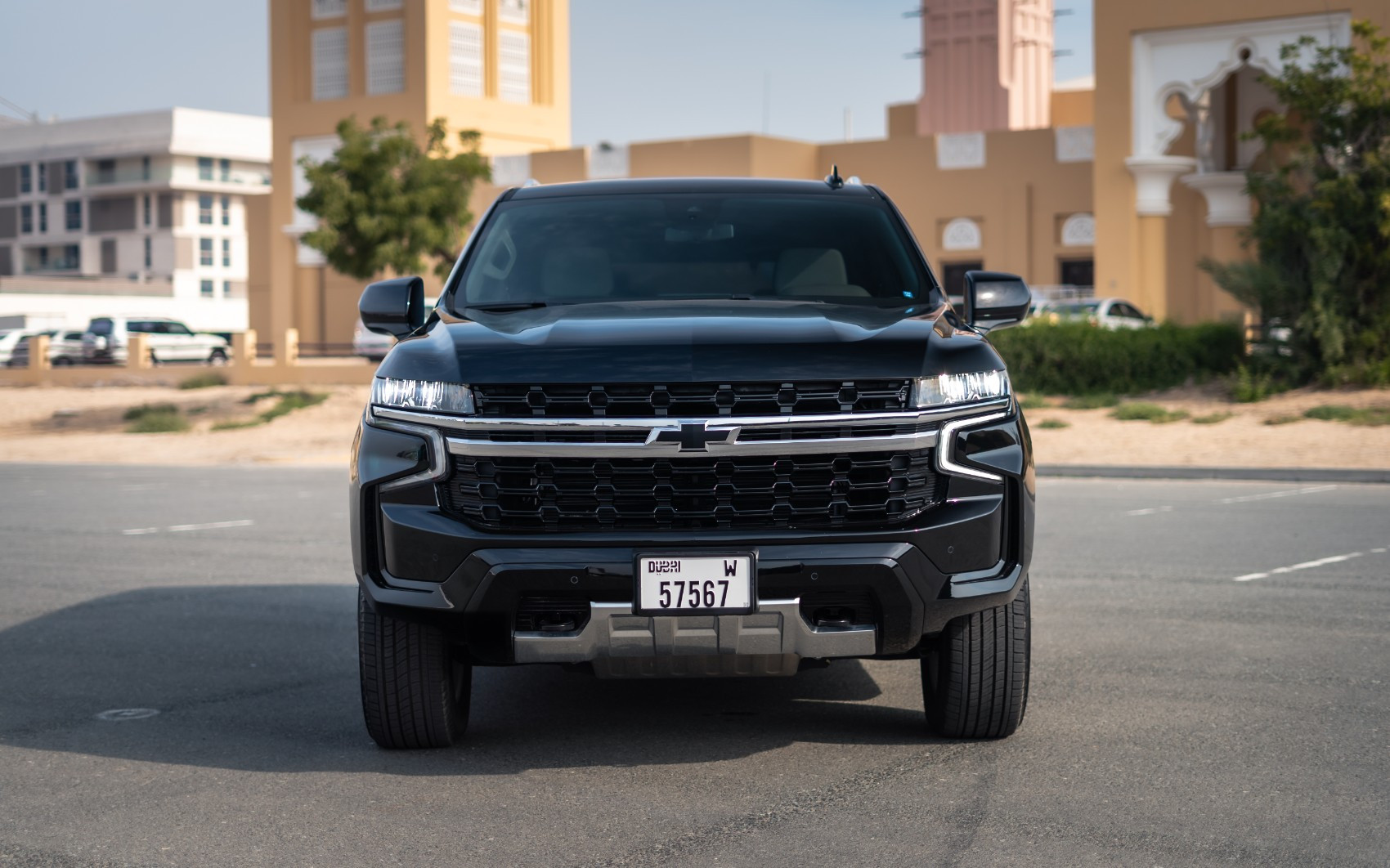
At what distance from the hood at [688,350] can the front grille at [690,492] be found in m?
0.25

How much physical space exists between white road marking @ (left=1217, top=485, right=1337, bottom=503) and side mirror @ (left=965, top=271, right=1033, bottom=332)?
33.1 ft

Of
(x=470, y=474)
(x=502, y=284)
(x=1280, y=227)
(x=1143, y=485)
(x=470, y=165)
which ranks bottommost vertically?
(x=1143, y=485)

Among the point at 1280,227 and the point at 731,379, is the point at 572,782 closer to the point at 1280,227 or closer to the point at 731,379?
the point at 731,379

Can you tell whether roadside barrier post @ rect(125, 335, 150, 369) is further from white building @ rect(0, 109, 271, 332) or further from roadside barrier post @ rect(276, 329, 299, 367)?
white building @ rect(0, 109, 271, 332)

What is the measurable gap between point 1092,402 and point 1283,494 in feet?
31.6

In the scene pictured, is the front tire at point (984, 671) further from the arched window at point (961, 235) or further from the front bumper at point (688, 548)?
the arched window at point (961, 235)

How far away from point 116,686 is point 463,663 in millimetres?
2094

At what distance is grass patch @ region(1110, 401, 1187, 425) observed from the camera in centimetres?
2380

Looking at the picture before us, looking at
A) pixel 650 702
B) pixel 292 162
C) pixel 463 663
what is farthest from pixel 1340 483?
pixel 292 162

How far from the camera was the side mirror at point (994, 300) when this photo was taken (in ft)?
19.6

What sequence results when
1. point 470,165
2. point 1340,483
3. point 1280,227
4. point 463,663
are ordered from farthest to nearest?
point 470,165 < point 1280,227 < point 1340,483 < point 463,663

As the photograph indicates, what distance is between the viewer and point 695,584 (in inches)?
187

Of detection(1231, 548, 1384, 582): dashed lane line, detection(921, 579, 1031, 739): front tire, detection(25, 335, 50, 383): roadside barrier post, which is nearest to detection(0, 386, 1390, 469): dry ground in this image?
detection(25, 335, 50, 383): roadside barrier post

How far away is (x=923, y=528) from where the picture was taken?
4844mm
